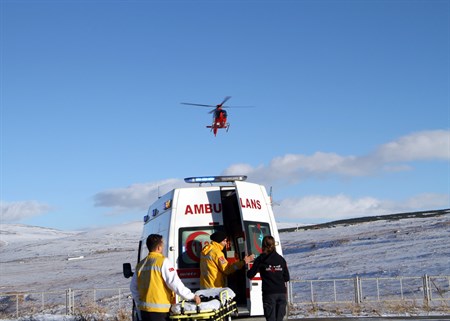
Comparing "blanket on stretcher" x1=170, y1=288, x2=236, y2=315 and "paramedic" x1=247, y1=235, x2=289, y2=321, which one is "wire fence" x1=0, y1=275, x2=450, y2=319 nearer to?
"paramedic" x1=247, y1=235, x2=289, y2=321

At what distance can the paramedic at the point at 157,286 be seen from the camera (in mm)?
7930

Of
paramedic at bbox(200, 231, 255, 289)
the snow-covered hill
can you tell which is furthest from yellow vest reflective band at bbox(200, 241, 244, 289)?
the snow-covered hill

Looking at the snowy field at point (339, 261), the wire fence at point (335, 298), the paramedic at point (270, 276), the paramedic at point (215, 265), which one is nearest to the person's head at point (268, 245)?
the paramedic at point (270, 276)

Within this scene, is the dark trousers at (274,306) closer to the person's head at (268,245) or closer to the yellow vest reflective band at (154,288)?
the person's head at (268,245)

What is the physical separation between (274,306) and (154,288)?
8.67ft

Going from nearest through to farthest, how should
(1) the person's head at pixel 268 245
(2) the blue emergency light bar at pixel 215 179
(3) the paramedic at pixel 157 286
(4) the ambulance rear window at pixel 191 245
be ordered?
(3) the paramedic at pixel 157 286 < (1) the person's head at pixel 268 245 < (4) the ambulance rear window at pixel 191 245 < (2) the blue emergency light bar at pixel 215 179

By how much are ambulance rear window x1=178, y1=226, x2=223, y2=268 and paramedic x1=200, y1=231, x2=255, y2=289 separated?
0.73 meters

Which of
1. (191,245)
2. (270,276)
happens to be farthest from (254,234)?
(270,276)

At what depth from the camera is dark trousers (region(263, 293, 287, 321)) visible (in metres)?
10.0

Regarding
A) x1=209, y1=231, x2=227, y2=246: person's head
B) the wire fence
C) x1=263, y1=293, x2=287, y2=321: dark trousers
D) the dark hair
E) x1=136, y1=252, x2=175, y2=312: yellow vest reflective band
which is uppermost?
x1=209, y1=231, x2=227, y2=246: person's head

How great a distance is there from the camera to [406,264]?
33.5 m

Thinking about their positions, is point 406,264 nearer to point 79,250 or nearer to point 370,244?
point 370,244

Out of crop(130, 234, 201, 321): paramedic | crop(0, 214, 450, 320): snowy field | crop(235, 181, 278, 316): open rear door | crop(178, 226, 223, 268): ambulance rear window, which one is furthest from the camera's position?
crop(0, 214, 450, 320): snowy field

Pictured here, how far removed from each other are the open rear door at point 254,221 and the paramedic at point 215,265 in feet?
1.54
